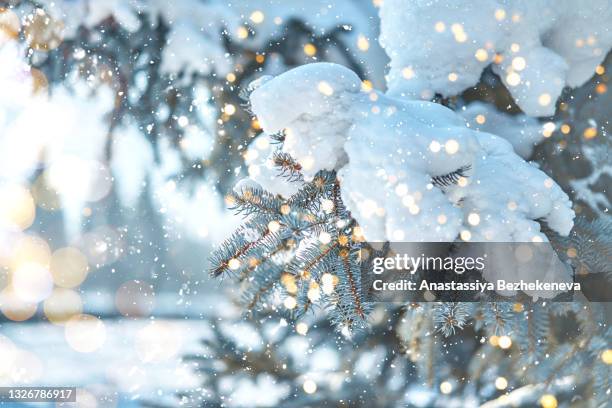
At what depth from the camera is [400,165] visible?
2.07 feet

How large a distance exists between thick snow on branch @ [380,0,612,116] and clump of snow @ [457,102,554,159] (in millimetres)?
36

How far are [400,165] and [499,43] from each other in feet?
1.37

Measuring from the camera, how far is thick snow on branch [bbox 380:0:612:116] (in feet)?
2.86

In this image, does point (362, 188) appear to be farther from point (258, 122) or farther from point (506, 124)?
point (506, 124)

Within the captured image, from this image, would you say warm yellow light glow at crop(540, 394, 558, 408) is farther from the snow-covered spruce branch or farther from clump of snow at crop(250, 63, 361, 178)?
clump of snow at crop(250, 63, 361, 178)

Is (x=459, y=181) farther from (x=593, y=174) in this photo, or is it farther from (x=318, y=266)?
(x=593, y=174)

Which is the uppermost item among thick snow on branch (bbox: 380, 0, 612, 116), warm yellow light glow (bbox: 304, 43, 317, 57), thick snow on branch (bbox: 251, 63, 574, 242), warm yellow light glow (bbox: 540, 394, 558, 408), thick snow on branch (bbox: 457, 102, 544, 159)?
warm yellow light glow (bbox: 304, 43, 317, 57)

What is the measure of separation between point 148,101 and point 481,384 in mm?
1282

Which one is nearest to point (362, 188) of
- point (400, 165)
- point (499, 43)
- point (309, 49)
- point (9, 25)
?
point (400, 165)

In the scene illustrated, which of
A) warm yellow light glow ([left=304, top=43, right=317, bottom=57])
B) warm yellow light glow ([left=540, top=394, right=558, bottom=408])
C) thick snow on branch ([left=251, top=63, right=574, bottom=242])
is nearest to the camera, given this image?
thick snow on branch ([left=251, top=63, right=574, bottom=242])

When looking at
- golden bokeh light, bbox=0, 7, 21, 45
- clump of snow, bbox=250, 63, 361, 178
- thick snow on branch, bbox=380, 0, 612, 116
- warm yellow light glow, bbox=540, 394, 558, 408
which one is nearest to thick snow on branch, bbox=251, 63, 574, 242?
clump of snow, bbox=250, 63, 361, 178

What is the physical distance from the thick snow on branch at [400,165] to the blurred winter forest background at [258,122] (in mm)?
54

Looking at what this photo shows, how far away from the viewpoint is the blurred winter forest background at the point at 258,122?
2.95ft

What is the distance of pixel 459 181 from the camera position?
69 cm
